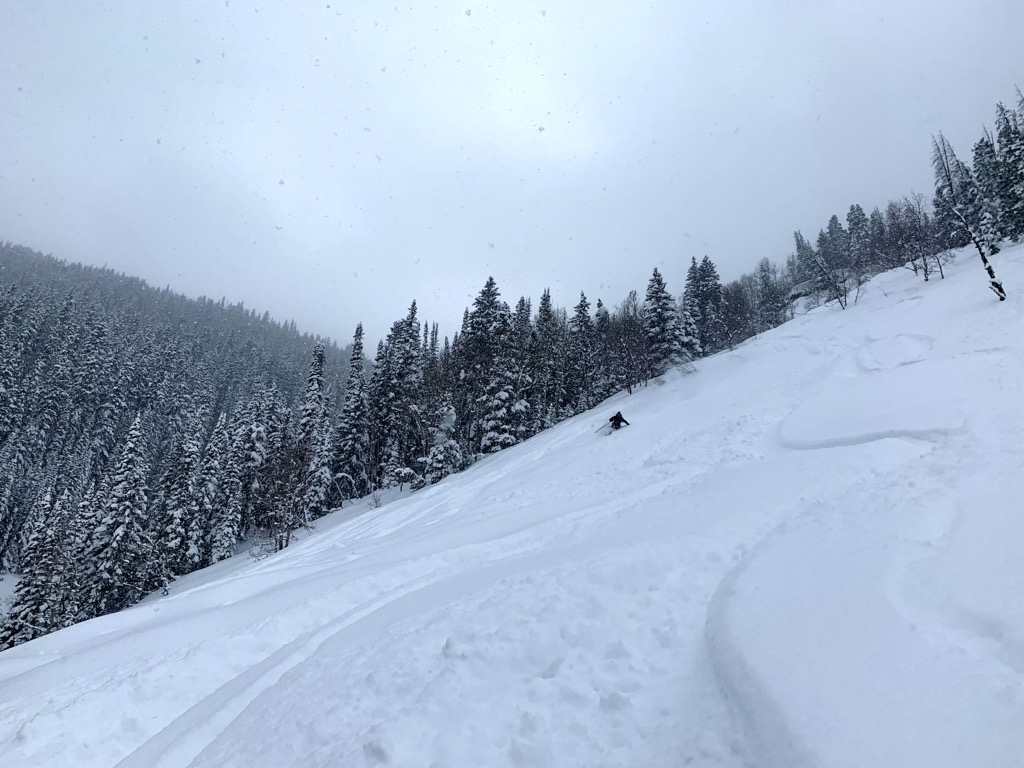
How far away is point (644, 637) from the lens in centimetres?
583

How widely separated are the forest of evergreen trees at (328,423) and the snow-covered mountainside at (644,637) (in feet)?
62.3

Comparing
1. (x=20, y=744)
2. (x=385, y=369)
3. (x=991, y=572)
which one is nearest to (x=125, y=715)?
(x=20, y=744)

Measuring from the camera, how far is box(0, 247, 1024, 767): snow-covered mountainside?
4.09 m

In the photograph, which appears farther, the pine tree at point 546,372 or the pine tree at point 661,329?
the pine tree at point 546,372

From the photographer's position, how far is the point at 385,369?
42.9 meters

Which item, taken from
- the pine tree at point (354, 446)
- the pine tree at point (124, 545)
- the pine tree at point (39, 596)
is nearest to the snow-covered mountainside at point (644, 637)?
the pine tree at point (39, 596)

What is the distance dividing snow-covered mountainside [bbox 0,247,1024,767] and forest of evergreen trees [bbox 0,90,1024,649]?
747 inches

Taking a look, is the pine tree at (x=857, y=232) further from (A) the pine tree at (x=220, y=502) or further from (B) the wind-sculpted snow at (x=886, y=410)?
(A) the pine tree at (x=220, y=502)

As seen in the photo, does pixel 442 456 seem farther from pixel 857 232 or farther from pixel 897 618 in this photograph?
pixel 857 232

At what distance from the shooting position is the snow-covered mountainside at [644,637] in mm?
4086

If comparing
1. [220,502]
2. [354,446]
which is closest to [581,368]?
[354,446]

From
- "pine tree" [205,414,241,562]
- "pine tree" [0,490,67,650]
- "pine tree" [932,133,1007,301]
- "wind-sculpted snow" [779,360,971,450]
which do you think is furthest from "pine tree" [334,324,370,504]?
"pine tree" [932,133,1007,301]

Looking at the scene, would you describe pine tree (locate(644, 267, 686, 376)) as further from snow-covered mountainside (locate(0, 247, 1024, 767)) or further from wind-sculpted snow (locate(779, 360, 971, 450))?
snow-covered mountainside (locate(0, 247, 1024, 767))

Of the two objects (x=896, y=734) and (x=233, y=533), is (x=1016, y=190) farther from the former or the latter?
(x=233, y=533)
